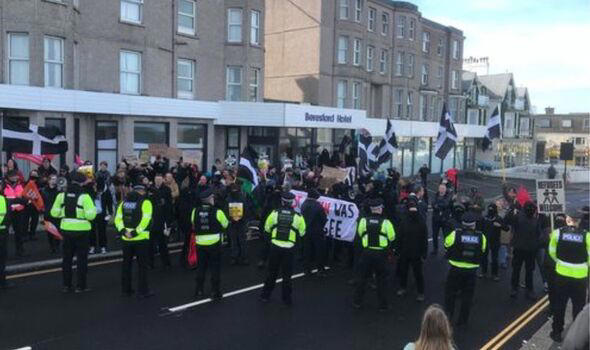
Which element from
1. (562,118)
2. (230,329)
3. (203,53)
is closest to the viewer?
(230,329)

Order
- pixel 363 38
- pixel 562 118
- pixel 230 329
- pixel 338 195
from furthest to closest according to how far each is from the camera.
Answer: pixel 562 118 → pixel 363 38 → pixel 338 195 → pixel 230 329

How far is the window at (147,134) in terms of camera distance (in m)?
22.8

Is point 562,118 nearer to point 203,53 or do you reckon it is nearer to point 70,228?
point 203,53

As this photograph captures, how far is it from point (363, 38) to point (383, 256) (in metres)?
29.8

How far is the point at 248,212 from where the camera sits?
1303cm

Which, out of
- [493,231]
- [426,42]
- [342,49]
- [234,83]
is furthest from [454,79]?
[493,231]

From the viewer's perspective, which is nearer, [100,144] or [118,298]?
[118,298]

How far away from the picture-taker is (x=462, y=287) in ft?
27.6

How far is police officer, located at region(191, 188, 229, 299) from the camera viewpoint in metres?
8.97

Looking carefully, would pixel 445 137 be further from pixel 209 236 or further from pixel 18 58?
pixel 18 58

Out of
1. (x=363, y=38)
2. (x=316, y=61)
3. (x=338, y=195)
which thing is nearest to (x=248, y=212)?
(x=338, y=195)

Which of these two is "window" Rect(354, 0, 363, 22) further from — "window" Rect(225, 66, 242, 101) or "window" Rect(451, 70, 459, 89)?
"window" Rect(451, 70, 459, 89)

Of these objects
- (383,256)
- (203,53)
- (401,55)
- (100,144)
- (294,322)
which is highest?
(401,55)

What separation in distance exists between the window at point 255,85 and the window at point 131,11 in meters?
7.19
